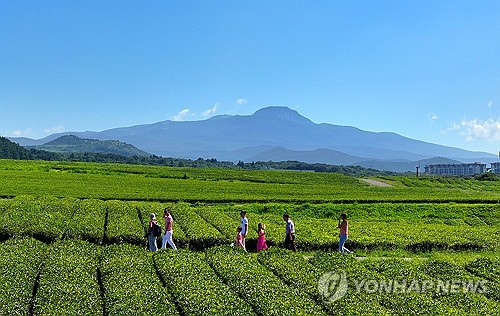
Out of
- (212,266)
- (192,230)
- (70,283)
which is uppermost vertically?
(192,230)

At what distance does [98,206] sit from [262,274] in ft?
66.9

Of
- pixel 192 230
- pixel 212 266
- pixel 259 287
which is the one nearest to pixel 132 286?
pixel 259 287

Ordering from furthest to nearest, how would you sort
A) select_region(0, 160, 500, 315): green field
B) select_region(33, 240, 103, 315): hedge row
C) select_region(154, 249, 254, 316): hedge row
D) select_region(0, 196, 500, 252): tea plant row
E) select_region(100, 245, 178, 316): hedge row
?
select_region(0, 196, 500, 252): tea plant row, select_region(0, 160, 500, 315): green field, select_region(154, 249, 254, 316): hedge row, select_region(100, 245, 178, 316): hedge row, select_region(33, 240, 103, 315): hedge row

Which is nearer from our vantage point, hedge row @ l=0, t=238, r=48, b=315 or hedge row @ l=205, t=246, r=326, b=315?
hedge row @ l=0, t=238, r=48, b=315

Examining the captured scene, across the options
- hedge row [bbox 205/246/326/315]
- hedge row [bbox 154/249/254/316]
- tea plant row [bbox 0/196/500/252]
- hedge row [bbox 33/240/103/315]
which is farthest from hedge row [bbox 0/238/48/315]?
hedge row [bbox 205/246/326/315]

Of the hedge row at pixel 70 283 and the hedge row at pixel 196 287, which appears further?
the hedge row at pixel 196 287

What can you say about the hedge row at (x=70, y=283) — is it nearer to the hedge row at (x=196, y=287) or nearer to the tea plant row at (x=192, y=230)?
the hedge row at (x=196, y=287)

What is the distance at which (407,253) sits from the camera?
90.2 feet

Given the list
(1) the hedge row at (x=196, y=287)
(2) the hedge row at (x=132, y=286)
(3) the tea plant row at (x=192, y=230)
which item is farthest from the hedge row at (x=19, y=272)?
(3) the tea plant row at (x=192, y=230)

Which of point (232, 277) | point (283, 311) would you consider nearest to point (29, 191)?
point (232, 277)

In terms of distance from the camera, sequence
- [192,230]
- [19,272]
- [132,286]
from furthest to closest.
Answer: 1. [192,230]
2. [19,272]
3. [132,286]

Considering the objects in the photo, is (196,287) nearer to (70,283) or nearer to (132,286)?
(132,286)

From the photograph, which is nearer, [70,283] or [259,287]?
[70,283]

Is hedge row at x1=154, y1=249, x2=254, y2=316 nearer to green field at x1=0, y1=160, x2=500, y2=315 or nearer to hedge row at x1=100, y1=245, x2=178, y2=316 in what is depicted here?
green field at x1=0, y1=160, x2=500, y2=315
